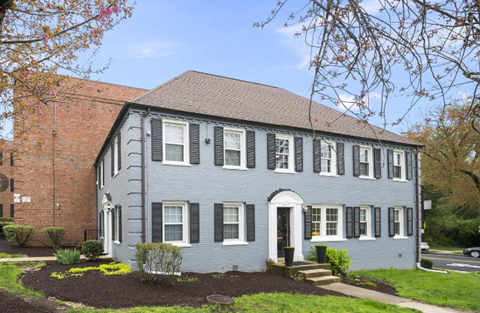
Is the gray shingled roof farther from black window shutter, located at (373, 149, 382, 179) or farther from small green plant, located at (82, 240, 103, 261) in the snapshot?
small green plant, located at (82, 240, 103, 261)

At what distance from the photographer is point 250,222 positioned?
47.2ft

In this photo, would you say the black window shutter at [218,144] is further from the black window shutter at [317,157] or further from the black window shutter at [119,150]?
the black window shutter at [317,157]

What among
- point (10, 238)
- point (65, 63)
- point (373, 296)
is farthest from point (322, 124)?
point (10, 238)

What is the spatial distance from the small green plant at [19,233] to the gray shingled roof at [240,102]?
447 inches

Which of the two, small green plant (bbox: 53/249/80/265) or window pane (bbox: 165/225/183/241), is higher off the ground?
window pane (bbox: 165/225/183/241)

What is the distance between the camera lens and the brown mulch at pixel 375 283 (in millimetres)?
13344

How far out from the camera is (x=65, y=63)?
7184mm

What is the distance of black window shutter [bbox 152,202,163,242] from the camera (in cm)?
1251

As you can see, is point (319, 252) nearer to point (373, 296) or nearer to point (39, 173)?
point (373, 296)

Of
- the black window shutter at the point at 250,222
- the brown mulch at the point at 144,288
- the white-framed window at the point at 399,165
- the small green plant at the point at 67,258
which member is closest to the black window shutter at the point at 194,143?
the black window shutter at the point at 250,222

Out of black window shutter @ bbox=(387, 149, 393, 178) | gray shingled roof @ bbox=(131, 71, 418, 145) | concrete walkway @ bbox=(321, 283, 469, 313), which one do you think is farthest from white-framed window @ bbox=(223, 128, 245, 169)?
black window shutter @ bbox=(387, 149, 393, 178)

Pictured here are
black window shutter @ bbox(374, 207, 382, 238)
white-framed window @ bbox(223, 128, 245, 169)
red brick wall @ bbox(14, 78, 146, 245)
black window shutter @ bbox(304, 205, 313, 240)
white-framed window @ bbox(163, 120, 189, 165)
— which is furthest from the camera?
red brick wall @ bbox(14, 78, 146, 245)

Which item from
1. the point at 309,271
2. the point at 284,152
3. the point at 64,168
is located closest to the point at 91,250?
the point at 309,271

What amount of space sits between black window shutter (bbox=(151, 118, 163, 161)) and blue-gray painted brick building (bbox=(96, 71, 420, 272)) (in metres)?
0.03
